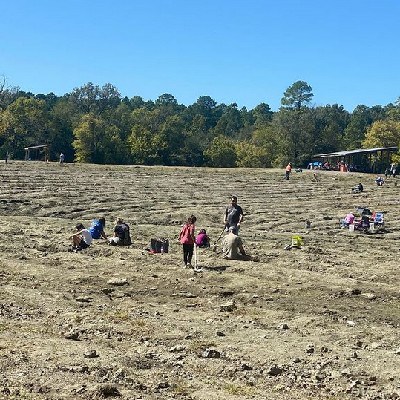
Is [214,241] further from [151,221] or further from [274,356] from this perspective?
[274,356]

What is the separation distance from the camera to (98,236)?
20406 mm

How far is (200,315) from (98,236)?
361 inches

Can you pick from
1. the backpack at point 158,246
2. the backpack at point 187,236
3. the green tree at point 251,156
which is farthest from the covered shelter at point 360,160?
the backpack at point 187,236

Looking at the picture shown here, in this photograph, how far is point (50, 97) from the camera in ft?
524

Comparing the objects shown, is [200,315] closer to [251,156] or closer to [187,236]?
[187,236]

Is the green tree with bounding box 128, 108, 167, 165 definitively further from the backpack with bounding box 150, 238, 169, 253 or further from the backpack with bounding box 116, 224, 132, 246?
the backpack with bounding box 150, 238, 169, 253

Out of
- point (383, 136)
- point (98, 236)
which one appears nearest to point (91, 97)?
point (383, 136)

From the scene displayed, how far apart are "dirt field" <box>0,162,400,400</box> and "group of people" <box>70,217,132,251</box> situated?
1.23 feet

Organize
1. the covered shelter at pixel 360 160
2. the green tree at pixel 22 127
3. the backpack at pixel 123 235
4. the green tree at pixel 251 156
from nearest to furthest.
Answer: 1. the backpack at pixel 123 235
2. the covered shelter at pixel 360 160
3. the green tree at pixel 22 127
4. the green tree at pixel 251 156

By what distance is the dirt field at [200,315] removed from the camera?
8.25 meters

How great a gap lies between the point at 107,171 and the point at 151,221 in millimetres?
26601

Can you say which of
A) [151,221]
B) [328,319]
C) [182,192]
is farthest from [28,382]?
[182,192]

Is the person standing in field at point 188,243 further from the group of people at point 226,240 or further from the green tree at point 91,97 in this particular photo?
the green tree at point 91,97

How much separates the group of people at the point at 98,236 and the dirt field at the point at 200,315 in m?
0.37
